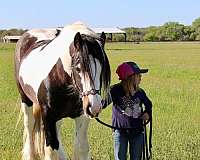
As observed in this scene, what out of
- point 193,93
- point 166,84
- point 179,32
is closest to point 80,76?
point 193,93

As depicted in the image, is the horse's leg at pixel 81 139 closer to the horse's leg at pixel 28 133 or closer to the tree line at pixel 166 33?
the horse's leg at pixel 28 133

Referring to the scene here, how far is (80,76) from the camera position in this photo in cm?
401

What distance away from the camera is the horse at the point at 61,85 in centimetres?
395

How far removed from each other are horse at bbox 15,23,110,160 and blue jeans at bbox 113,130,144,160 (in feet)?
1.24

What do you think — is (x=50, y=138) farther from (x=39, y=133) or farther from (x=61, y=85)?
(x=61, y=85)

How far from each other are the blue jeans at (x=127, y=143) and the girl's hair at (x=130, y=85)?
1.38ft

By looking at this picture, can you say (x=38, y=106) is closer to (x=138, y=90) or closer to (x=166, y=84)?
(x=138, y=90)

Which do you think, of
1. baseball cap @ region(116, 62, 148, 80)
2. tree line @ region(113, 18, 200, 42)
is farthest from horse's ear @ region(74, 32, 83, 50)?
tree line @ region(113, 18, 200, 42)

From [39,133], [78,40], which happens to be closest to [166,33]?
[39,133]

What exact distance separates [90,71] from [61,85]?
68cm

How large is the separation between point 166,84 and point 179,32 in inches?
4193

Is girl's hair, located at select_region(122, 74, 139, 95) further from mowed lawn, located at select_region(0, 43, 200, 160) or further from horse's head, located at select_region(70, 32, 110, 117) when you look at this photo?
mowed lawn, located at select_region(0, 43, 200, 160)

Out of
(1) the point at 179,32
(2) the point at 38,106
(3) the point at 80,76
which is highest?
(3) the point at 80,76

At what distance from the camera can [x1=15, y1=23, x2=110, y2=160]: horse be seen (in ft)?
13.0
